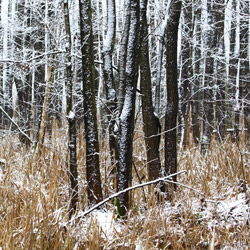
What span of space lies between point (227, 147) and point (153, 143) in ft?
6.72

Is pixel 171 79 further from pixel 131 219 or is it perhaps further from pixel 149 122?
pixel 131 219

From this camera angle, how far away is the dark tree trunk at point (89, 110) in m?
3.66

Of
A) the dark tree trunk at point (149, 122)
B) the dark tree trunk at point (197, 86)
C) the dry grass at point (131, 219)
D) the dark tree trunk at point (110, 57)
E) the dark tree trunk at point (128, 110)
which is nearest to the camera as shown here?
the dry grass at point (131, 219)

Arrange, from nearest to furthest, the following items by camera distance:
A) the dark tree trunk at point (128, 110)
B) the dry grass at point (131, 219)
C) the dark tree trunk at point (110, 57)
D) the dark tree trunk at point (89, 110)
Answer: the dry grass at point (131, 219) → the dark tree trunk at point (128, 110) → the dark tree trunk at point (89, 110) → the dark tree trunk at point (110, 57)

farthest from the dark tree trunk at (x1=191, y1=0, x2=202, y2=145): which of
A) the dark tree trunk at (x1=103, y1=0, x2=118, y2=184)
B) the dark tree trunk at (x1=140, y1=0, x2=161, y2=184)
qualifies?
the dark tree trunk at (x1=103, y1=0, x2=118, y2=184)

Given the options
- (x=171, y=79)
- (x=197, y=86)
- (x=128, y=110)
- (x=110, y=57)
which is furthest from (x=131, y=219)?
(x=197, y=86)

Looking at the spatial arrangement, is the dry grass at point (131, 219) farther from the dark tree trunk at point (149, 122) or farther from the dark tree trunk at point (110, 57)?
the dark tree trunk at point (110, 57)

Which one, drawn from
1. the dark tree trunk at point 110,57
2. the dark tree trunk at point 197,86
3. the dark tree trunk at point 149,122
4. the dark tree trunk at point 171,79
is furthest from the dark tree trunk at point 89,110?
the dark tree trunk at point 197,86

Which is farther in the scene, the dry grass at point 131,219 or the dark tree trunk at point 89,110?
the dark tree trunk at point 89,110

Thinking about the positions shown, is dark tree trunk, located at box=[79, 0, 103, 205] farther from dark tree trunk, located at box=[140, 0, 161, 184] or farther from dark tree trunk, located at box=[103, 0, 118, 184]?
dark tree trunk, located at box=[140, 0, 161, 184]

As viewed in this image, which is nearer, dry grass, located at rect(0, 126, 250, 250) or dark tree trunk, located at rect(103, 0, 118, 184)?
dry grass, located at rect(0, 126, 250, 250)

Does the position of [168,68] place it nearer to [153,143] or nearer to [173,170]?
[153,143]

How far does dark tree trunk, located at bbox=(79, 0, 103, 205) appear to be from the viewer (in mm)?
3656

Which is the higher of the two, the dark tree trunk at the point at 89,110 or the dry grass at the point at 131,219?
the dark tree trunk at the point at 89,110
